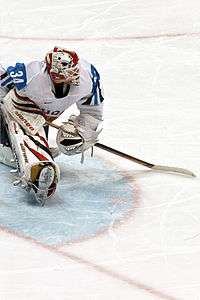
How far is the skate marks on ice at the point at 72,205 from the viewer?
341 cm

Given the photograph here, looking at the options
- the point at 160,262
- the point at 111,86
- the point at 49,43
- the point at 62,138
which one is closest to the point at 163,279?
the point at 160,262

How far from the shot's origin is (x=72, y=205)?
11.9 feet

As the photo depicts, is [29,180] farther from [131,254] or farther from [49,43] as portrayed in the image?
[49,43]

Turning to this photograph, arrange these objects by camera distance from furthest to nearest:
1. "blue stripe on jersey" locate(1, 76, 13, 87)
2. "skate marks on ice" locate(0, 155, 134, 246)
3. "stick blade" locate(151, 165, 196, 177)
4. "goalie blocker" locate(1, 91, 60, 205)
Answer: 1. "stick blade" locate(151, 165, 196, 177)
2. "blue stripe on jersey" locate(1, 76, 13, 87)
3. "goalie blocker" locate(1, 91, 60, 205)
4. "skate marks on ice" locate(0, 155, 134, 246)

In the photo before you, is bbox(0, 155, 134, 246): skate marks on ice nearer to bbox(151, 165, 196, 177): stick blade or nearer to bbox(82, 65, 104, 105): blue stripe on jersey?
bbox(151, 165, 196, 177): stick blade

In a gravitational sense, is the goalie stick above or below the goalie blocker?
below

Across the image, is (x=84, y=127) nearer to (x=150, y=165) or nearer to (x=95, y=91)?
(x=95, y=91)

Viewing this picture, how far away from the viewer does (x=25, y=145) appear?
3660 millimetres

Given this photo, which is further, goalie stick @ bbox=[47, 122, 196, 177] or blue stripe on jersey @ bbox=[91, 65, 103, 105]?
goalie stick @ bbox=[47, 122, 196, 177]

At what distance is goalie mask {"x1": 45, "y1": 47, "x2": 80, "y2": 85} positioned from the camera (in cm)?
362

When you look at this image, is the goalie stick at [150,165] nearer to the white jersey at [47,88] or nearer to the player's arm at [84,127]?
the player's arm at [84,127]

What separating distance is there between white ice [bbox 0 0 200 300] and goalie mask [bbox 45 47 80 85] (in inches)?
20.3

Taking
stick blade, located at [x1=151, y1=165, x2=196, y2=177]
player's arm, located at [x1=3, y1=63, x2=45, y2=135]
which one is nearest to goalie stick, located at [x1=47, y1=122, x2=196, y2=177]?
stick blade, located at [x1=151, y1=165, x2=196, y2=177]

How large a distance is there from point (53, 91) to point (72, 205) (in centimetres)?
44
